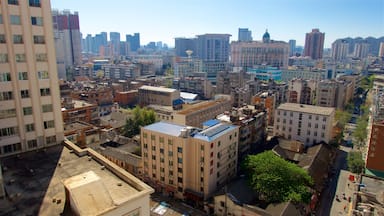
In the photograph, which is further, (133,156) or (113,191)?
(133,156)

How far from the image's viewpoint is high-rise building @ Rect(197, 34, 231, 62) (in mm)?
173625

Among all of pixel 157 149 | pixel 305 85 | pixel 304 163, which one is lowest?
pixel 304 163

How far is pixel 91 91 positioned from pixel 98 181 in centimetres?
6274

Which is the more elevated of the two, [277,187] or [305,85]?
[305,85]

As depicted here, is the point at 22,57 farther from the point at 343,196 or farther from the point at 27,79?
the point at 343,196

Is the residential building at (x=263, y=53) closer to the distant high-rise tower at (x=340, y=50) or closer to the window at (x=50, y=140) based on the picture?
the distant high-rise tower at (x=340, y=50)

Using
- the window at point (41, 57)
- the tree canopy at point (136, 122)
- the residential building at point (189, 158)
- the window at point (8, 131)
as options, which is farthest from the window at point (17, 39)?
the tree canopy at point (136, 122)

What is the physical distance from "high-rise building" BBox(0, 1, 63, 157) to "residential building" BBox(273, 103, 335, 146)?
4217 centimetres

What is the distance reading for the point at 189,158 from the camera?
31.8 m

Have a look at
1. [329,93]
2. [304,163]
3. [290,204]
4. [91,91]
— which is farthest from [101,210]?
[329,93]

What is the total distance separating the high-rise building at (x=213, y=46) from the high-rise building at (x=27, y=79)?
6402 inches

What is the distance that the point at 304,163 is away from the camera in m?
37.8

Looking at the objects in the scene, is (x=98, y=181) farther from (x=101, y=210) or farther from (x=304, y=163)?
(x=304, y=163)

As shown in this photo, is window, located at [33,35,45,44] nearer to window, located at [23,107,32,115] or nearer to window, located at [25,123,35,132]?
window, located at [23,107,32,115]
